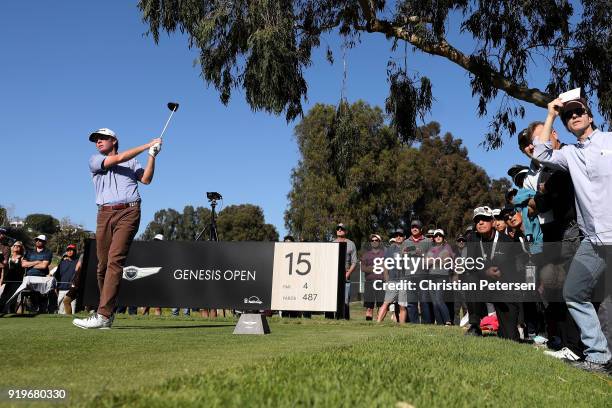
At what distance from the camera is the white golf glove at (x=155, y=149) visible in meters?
5.86

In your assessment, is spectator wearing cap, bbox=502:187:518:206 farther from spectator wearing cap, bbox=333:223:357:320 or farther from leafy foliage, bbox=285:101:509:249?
leafy foliage, bbox=285:101:509:249

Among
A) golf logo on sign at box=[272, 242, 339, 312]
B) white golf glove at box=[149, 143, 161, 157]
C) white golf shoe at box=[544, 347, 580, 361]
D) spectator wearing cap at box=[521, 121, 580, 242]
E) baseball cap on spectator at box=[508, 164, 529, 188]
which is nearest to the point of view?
spectator wearing cap at box=[521, 121, 580, 242]

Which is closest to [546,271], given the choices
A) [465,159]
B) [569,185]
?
[569,185]

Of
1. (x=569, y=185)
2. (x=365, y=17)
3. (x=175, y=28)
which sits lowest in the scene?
(x=569, y=185)

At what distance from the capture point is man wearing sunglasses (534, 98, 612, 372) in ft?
14.1

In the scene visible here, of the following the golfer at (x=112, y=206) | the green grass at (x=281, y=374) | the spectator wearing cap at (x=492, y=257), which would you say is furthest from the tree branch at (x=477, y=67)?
the green grass at (x=281, y=374)

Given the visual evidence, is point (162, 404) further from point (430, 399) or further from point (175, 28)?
point (175, 28)

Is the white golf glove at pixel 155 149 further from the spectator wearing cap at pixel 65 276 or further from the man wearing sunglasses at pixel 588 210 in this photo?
the spectator wearing cap at pixel 65 276

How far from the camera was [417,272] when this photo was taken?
10.7 meters

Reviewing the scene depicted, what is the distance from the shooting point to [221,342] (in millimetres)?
4754

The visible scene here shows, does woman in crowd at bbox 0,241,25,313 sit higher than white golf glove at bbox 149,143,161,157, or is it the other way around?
white golf glove at bbox 149,143,161,157

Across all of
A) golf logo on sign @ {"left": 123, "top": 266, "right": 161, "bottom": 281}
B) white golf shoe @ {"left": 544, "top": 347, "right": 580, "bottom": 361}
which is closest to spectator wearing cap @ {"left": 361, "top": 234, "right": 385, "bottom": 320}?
golf logo on sign @ {"left": 123, "top": 266, "right": 161, "bottom": 281}

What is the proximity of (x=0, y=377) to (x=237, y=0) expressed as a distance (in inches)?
461

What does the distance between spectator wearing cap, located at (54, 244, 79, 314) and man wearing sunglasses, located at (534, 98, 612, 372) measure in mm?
10440
